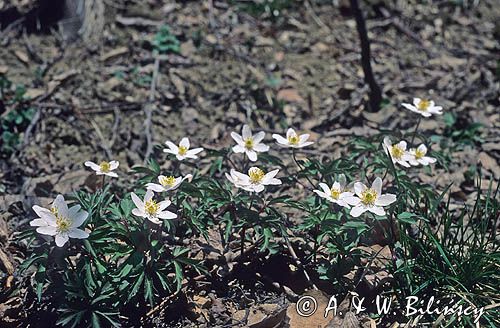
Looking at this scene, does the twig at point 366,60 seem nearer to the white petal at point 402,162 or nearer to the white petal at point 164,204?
the white petal at point 402,162

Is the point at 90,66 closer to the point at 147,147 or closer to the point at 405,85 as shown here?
the point at 147,147

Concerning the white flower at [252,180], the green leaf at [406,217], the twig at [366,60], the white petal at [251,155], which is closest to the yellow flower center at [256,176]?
the white flower at [252,180]

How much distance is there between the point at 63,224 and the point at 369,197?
1.20 metres

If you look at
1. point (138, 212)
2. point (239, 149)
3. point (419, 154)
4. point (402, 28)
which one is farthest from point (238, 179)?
point (402, 28)

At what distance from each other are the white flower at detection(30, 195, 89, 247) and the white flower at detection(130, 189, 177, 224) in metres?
0.20

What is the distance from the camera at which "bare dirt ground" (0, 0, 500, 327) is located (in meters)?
3.90

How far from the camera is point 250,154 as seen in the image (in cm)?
293

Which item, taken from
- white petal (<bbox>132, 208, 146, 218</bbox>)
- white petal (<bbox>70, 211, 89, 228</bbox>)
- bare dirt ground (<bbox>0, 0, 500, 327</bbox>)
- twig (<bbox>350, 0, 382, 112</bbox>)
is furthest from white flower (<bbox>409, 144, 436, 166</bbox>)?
white petal (<bbox>70, 211, 89, 228</bbox>)

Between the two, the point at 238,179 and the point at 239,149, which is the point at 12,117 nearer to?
the point at 239,149

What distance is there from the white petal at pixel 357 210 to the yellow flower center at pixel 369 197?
0.09ft

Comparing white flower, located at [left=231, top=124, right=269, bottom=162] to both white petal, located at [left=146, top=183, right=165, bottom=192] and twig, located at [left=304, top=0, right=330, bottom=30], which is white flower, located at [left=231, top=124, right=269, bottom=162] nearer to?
white petal, located at [left=146, top=183, right=165, bottom=192]

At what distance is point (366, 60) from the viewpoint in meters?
4.10

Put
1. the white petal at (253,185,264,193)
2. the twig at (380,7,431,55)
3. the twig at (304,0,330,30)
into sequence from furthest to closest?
the twig at (304,0,330,30), the twig at (380,7,431,55), the white petal at (253,185,264,193)

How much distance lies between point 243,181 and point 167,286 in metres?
0.55
